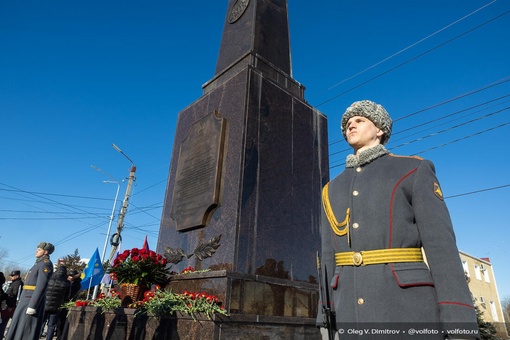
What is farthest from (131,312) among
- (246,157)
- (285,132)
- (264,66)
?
(264,66)

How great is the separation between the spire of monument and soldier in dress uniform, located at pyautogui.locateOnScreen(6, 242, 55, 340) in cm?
467

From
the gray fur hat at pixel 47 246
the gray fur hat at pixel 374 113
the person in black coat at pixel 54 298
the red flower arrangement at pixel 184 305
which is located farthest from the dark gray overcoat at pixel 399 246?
the person in black coat at pixel 54 298

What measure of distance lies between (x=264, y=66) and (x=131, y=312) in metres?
4.36

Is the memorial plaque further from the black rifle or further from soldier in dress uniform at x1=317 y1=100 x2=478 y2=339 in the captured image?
the black rifle

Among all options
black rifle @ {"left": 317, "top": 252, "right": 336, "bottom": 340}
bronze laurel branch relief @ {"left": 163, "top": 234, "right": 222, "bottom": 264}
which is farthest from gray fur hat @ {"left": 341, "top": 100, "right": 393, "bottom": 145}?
bronze laurel branch relief @ {"left": 163, "top": 234, "right": 222, "bottom": 264}

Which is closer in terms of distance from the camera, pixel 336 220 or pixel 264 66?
pixel 336 220

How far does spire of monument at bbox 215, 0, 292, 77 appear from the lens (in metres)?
6.30

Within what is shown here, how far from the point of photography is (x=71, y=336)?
491 cm

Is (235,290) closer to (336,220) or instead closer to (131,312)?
(131,312)

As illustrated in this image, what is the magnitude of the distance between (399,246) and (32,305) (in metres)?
5.97

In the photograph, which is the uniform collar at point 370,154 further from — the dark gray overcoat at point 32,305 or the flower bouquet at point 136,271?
the dark gray overcoat at point 32,305

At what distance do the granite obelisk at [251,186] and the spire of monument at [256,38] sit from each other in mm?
27

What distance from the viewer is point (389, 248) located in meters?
1.83

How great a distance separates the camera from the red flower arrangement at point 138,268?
4477 mm
